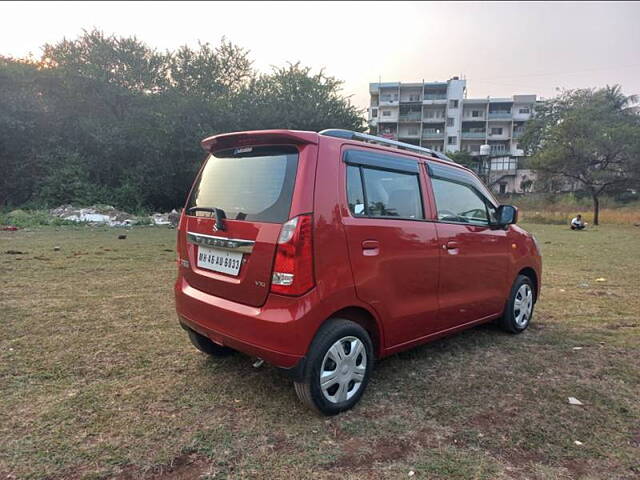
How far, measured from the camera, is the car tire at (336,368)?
2582 mm

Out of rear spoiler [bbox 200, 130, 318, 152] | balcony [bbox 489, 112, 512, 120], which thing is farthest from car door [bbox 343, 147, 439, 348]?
balcony [bbox 489, 112, 512, 120]

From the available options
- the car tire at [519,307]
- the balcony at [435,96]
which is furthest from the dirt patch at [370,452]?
the balcony at [435,96]

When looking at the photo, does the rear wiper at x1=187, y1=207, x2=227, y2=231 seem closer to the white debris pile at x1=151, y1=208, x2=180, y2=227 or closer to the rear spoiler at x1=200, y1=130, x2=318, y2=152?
the rear spoiler at x1=200, y1=130, x2=318, y2=152

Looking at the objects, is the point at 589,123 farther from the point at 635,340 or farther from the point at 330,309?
the point at 330,309

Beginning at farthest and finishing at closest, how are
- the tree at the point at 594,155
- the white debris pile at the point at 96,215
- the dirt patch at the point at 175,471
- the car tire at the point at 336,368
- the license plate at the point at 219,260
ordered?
the tree at the point at 594,155, the white debris pile at the point at 96,215, the license plate at the point at 219,260, the car tire at the point at 336,368, the dirt patch at the point at 175,471

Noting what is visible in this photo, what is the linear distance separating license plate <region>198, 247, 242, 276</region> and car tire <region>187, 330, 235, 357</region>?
758 millimetres

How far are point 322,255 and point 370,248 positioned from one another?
441 mm

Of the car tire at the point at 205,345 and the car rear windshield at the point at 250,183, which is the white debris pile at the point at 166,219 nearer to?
the car tire at the point at 205,345

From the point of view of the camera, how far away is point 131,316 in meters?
4.65

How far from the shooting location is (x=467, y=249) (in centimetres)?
368

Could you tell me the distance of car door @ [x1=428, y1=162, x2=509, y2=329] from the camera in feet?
11.5

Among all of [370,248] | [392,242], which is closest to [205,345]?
[370,248]

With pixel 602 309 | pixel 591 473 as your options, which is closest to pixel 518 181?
pixel 602 309

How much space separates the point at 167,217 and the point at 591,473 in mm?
19385
